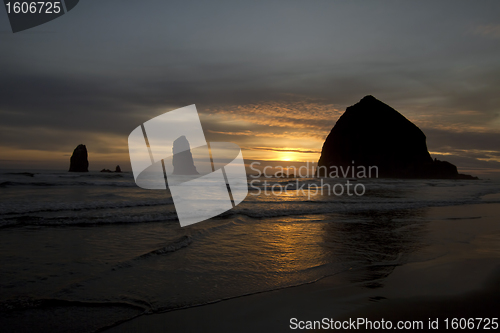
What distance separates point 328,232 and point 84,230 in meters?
5.93

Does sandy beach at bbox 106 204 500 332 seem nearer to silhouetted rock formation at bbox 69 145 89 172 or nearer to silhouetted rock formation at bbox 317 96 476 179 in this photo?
silhouetted rock formation at bbox 69 145 89 172

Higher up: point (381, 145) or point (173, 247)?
point (381, 145)

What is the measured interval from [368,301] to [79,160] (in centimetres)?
6807

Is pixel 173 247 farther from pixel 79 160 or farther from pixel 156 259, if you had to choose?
pixel 79 160

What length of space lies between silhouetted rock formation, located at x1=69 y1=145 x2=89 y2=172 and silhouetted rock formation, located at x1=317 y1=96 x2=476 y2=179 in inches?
2558

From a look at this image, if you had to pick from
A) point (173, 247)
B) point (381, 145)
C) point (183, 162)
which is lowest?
point (173, 247)

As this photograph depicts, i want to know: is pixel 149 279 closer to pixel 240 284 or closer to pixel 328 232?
pixel 240 284

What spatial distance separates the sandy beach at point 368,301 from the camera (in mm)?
2520

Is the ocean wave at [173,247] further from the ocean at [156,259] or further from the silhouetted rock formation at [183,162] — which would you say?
the silhouetted rock formation at [183,162]

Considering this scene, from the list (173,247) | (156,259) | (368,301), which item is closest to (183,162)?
(173,247)

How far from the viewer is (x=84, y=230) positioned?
6.43 m

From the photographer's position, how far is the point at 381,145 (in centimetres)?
8006

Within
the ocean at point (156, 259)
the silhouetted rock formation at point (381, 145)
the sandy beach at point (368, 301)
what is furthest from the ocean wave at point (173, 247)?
the silhouetted rock formation at point (381, 145)

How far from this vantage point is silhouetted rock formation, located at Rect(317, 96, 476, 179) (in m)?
75.8
